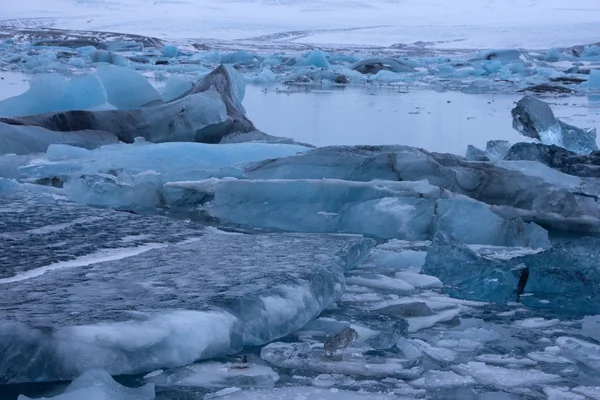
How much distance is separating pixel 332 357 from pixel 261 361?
13cm

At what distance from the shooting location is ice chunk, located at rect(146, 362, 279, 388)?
4.56ft

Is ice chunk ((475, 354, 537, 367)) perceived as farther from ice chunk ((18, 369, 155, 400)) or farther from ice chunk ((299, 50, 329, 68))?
ice chunk ((299, 50, 329, 68))

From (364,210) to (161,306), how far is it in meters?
1.37

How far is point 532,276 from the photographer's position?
2.06 m

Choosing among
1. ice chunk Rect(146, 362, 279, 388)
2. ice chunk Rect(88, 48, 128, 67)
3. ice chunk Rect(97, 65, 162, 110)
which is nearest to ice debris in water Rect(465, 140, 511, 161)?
ice chunk Rect(97, 65, 162, 110)

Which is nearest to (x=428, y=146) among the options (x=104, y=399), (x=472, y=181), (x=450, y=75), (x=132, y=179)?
(x=472, y=181)

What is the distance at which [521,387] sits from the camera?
1.45 m

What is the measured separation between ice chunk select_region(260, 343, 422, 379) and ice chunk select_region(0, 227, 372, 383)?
65 mm

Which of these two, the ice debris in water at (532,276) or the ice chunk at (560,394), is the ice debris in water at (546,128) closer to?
the ice debris in water at (532,276)

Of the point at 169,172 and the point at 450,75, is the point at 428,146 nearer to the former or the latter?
the point at 169,172

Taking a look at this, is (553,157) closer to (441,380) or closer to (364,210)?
(364,210)

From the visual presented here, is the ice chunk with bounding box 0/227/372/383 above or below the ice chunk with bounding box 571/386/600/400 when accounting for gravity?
above

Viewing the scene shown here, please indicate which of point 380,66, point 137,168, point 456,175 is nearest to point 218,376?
point 456,175

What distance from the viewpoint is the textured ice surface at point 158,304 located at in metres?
1.32
